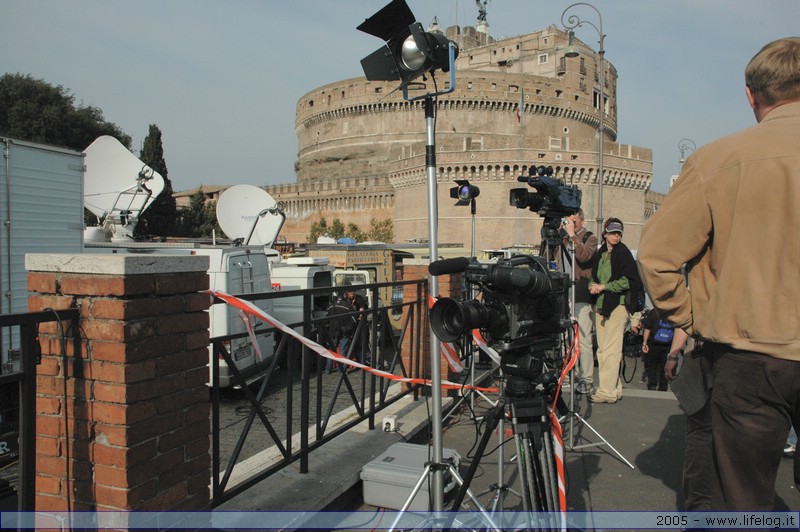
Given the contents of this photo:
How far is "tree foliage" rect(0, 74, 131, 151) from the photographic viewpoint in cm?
3841

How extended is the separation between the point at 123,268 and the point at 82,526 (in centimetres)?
115

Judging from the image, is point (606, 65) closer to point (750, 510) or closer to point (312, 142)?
point (312, 142)

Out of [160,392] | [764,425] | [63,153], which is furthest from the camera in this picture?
[63,153]

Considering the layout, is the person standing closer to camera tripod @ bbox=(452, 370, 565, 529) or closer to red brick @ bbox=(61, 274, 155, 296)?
camera tripod @ bbox=(452, 370, 565, 529)

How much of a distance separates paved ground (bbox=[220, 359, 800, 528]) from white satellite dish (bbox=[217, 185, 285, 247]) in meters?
10.2

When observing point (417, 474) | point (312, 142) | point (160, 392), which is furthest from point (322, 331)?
point (312, 142)

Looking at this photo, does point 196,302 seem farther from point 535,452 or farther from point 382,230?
point 382,230

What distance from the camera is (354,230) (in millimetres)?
53719

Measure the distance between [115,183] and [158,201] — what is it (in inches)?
1128

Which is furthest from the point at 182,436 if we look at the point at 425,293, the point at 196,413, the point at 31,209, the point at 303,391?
the point at 31,209

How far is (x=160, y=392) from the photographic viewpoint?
261cm

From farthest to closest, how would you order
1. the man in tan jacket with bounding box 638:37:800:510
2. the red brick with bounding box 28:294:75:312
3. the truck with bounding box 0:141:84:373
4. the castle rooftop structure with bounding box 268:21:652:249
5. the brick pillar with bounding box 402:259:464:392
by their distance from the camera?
the castle rooftop structure with bounding box 268:21:652:249 → the truck with bounding box 0:141:84:373 → the brick pillar with bounding box 402:259:464:392 → the red brick with bounding box 28:294:75:312 → the man in tan jacket with bounding box 638:37:800:510

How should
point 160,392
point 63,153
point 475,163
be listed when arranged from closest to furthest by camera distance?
point 160,392 → point 63,153 → point 475,163

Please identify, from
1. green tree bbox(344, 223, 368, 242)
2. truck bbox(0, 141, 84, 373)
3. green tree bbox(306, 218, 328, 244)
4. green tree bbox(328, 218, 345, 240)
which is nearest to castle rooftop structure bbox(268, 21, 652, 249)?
green tree bbox(328, 218, 345, 240)
